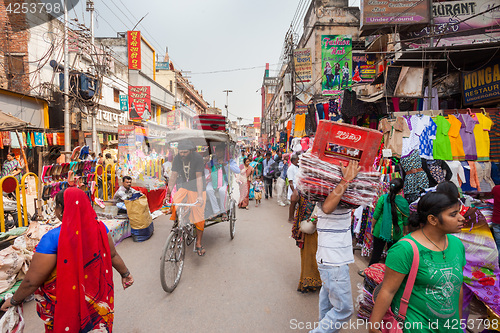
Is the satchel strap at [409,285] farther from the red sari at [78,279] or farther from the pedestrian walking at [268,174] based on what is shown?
the pedestrian walking at [268,174]

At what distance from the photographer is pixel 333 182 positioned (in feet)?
7.56

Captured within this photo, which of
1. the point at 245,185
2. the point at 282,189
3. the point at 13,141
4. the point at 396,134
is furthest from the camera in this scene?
the point at 13,141

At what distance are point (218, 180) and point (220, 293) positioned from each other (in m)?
2.60

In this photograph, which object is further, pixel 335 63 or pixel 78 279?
pixel 335 63

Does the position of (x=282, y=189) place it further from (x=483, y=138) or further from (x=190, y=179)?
(x=483, y=138)

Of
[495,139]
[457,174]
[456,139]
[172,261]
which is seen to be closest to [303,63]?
[456,139]

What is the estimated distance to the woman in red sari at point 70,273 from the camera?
71.1 inches

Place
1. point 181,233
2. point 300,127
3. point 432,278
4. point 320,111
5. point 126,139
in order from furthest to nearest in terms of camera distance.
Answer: point 126,139 < point 300,127 < point 320,111 < point 181,233 < point 432,278

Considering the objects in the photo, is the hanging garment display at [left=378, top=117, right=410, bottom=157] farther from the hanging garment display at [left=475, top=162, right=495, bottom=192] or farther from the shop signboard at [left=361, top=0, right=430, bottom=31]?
the shop signboard at [left=361, top=0, right=430, bottom=31]

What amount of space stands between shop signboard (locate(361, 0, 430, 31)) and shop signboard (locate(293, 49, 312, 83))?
7.23 metres

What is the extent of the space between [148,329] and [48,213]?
4634mm

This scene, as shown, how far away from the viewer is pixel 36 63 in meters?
12.7

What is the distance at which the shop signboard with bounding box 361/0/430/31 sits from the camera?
7.41m

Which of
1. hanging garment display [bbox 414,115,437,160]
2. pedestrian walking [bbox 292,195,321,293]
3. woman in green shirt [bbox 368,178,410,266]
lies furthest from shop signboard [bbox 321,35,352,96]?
pedestrian walking [bbox 292,195,321,293]
